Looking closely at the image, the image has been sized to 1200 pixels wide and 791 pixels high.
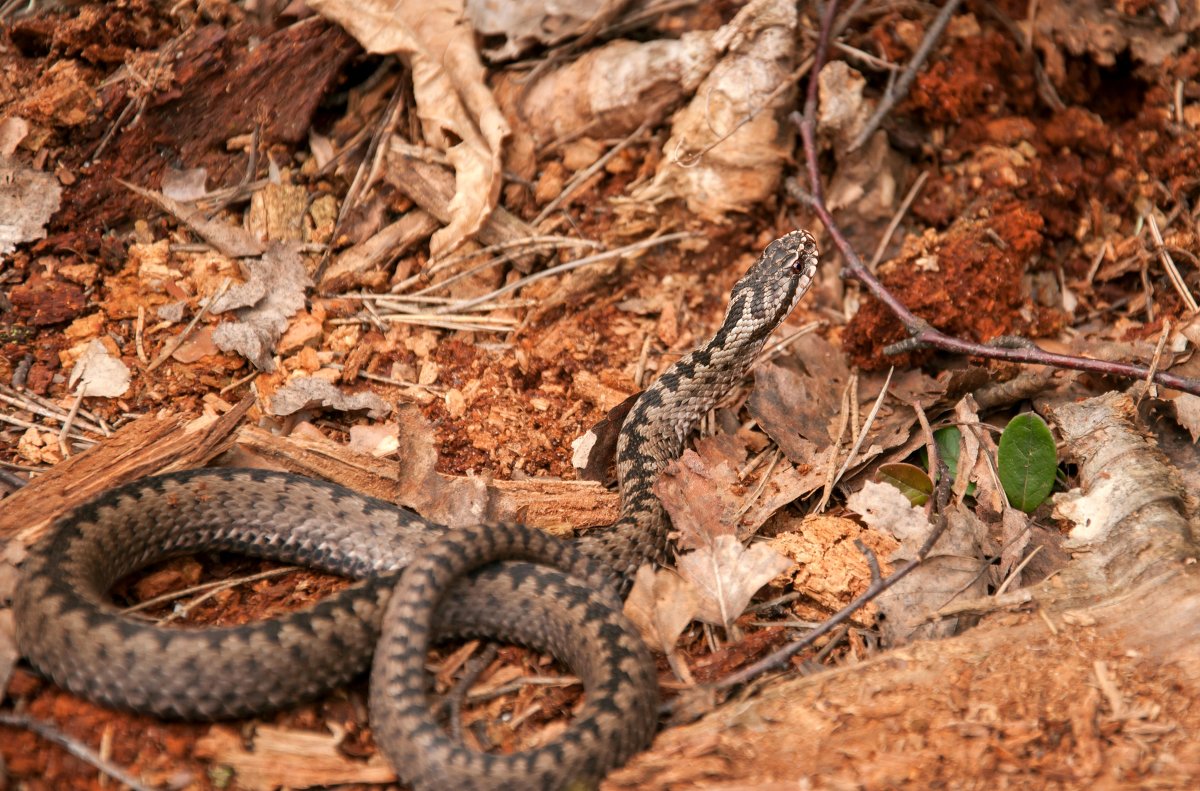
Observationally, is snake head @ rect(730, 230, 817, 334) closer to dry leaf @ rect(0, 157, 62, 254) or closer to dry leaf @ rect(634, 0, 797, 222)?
dry leaf @ rect(634, 0, 797, 222)

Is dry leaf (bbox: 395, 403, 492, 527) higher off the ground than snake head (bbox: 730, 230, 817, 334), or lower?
lower

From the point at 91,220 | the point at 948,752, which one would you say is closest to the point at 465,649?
the point at 948,752

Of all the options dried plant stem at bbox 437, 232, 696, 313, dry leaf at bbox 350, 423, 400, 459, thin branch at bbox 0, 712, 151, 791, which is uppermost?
dried plant stem at bbox 437, 232, 696, 313

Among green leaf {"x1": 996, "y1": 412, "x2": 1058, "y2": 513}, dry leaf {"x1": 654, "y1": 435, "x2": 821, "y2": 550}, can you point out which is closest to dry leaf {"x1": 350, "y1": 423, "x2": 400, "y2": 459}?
dry leaf {"x1": 654, "y1": 435, "x2": 821, "y2": 550}

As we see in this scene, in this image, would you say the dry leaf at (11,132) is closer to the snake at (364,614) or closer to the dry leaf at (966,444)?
the snake at (364,614)

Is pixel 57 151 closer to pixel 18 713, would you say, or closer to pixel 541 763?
pixel 18 713

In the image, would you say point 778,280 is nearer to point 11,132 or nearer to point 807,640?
point 807,640

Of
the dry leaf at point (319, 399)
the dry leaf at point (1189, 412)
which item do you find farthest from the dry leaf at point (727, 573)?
the dry leaf at point (1189, 412)
